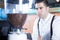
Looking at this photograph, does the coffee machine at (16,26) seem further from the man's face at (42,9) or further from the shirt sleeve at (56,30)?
the shirt sleeve at (56,30)

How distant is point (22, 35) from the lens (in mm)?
1107

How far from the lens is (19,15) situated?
1.11 metres

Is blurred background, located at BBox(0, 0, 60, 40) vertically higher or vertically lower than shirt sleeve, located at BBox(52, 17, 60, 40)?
higher

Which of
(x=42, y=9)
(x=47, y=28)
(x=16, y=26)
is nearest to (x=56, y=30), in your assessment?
(x=47, y=28)

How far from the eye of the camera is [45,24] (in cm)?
112

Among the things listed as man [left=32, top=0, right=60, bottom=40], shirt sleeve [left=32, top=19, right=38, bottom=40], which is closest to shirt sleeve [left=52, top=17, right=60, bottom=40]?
man [left=32, top=0, right=60, bottom=40]

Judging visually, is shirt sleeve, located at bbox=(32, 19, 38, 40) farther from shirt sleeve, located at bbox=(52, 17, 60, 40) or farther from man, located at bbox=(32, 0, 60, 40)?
shirt sleeve, located at bbox=(52, 17, 60, 40)

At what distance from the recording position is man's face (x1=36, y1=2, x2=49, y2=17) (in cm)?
111

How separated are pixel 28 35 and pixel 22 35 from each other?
0.04 metres

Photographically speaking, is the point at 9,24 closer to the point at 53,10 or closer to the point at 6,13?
the point at 6,13

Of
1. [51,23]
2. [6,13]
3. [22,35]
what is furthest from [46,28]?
[6,13]

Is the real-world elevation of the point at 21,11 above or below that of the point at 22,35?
above

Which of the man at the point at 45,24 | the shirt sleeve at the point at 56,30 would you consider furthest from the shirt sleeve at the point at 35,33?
the shirt sleeve at the point at 56,30

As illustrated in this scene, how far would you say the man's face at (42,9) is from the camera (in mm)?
1112
